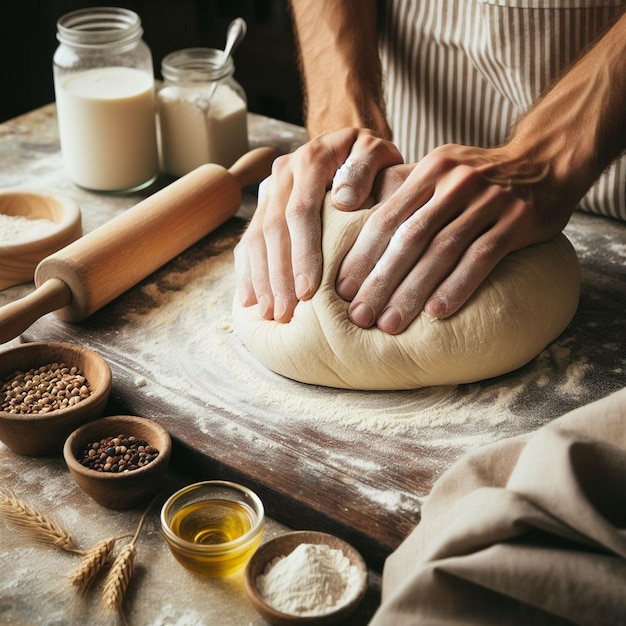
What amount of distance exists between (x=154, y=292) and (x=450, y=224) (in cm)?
70

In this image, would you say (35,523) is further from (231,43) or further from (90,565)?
(231,43)

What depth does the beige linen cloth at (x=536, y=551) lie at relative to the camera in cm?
93

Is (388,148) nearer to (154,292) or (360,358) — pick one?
(360,358)

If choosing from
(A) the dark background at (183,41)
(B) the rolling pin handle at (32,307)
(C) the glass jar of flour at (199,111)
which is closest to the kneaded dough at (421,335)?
(B) the rolling pin handle at (32,307)

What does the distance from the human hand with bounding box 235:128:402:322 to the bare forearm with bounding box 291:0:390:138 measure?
305 mm

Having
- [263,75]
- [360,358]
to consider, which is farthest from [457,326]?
[263,75]

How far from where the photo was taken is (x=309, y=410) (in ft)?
4.86

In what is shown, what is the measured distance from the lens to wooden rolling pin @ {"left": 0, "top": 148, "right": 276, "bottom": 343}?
166 cm

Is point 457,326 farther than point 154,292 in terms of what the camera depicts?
No

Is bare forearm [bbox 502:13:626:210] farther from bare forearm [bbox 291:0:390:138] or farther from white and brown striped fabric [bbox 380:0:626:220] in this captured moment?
bare forearm [bbox 291:0:390:138]

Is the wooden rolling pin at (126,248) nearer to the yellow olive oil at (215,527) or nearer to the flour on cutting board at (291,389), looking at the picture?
the flour on cutting board at (291,389)

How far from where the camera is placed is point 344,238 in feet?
5.02

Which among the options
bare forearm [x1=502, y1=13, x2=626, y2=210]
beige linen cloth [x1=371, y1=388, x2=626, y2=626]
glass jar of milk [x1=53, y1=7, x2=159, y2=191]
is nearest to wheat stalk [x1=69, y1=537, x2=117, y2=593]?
beige linen cloth [x1=371, y1=388, x2=626, y2=626]

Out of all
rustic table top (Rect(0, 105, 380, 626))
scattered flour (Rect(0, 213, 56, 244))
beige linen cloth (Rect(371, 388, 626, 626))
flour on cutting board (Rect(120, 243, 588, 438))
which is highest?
beige linen cloth (Rect(371, 388, 626, 626))
